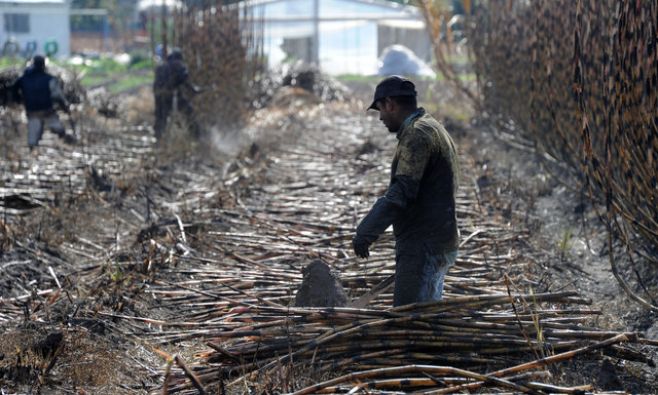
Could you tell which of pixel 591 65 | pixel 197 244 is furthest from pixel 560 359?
pixel 197 244

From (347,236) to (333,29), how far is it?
3045 centimetres

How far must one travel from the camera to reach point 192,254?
8.82 metres

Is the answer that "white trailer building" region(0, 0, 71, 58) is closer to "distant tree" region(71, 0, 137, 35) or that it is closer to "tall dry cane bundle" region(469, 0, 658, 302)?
"distant tree" region(71, 0, 137, 35)

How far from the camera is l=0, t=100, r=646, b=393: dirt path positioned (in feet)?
20.3

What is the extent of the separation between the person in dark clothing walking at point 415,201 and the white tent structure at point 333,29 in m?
30.5

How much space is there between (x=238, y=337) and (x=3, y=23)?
4543 cm

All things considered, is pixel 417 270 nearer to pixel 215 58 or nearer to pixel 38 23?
pixel 215 58

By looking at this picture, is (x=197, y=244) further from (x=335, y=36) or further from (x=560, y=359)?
(x=335, y=36)

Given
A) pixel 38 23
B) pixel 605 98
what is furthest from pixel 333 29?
pixel 605 98

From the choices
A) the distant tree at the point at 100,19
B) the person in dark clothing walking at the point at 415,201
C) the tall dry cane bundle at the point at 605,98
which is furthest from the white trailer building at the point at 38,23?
the person in dark clothing walking at the point at 415,201

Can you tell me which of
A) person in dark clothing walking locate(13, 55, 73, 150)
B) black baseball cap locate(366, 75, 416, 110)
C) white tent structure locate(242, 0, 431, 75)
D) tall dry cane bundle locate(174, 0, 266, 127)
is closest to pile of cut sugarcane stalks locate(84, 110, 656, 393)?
black baseball cap locate(366, 75, 416, 110)

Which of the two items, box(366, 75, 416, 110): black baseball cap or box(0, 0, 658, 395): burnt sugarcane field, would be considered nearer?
box(0, 0, 658, 395): burnt sugarcane field

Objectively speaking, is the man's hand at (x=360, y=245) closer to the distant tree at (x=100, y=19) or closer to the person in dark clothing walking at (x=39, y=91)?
the person in dark clothing walking at (x=39, y=91)

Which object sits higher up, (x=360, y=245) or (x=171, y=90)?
(x=360, y=245)
